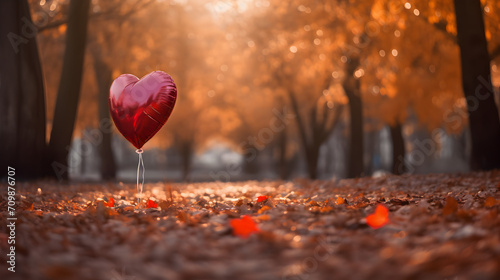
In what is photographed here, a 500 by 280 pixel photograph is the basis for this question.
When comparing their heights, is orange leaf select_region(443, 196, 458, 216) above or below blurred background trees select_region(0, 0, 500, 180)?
below

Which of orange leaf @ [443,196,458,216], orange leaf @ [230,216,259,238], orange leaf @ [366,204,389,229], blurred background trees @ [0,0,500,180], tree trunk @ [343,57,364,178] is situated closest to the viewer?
orange leaf @ [230,216,259,238]

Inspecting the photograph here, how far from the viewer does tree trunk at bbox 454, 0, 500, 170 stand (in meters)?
8.85

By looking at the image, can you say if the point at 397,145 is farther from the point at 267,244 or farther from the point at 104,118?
the point at 267,244

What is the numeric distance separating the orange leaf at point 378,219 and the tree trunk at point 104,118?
13.5 m

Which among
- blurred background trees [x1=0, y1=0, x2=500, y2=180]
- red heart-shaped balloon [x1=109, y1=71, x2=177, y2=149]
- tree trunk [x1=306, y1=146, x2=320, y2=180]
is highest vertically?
blurred background trees [x1=0, y1=0, x2=500, y2=180]

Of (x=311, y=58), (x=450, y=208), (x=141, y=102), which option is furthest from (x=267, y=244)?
(x=311, y=58)

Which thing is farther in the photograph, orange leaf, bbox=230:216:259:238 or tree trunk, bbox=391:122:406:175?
tree trunk, bbox=391:122:406:175

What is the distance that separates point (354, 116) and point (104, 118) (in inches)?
324

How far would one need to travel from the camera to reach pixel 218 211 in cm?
509

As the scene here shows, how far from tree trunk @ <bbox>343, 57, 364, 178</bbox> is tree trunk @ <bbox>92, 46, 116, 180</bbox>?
25.4ft

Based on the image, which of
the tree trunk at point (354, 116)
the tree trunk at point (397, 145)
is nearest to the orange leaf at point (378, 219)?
the tree trunk at point (354, 116)

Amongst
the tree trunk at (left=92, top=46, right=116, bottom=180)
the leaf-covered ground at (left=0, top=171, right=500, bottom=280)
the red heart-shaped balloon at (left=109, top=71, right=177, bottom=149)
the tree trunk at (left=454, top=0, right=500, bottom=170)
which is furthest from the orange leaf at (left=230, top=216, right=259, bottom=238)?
the tree trunk at (left=92, top=46, right=116, bottom=180)

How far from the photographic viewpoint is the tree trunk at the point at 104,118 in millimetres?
16484

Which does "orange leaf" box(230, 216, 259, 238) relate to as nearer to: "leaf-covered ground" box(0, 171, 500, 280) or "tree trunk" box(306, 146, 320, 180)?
"leaf-covered ground" box(0, 171, 500, 280)
